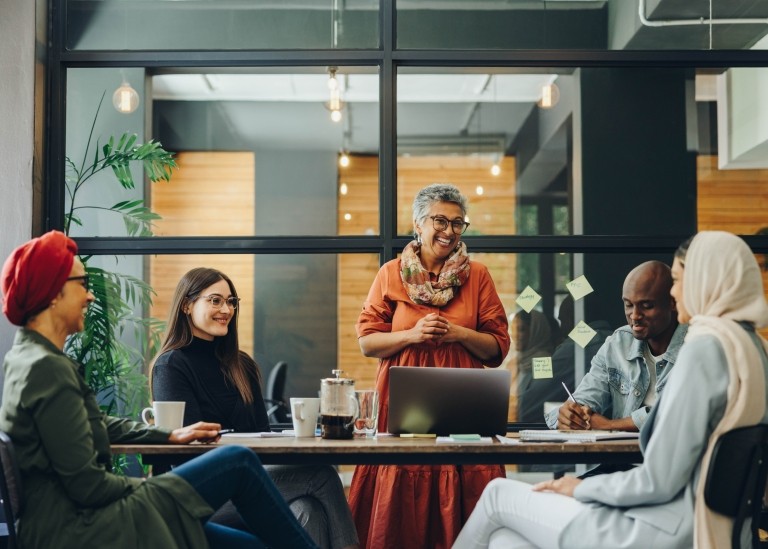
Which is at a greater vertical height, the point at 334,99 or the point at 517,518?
the point at 334,99

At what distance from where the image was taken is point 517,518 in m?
2.55

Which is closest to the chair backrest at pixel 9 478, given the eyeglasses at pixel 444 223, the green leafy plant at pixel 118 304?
the eyeglasses at pixel 444 223

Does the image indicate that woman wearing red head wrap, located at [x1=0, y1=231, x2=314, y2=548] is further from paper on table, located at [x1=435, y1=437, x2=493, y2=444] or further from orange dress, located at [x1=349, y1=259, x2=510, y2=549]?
orange dress, located at [x1=349, y1=259, x2=510, y2=549]

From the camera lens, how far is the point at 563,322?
4.86 metres

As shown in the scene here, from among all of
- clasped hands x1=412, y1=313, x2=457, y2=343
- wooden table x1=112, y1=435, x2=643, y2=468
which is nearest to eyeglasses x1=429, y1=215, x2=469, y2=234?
clasped hands x1=412, y1=313, x2=457, y2=343

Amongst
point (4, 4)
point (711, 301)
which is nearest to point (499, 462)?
point (711, 301)

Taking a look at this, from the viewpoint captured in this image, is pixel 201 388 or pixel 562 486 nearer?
pixel 562 486

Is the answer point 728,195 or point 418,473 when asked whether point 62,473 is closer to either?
point 418,473

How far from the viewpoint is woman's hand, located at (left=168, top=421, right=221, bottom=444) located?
8.71ft

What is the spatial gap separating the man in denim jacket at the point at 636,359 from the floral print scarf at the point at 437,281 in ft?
1.91

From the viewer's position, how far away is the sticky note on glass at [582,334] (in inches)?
187

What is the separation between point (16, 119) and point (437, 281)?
216 centimetres

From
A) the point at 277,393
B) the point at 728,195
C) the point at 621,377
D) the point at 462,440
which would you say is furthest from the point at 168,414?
the point at 277,393

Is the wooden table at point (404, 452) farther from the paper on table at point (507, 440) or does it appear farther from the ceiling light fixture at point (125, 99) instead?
the ceiling light fixture at point (125, 99)
